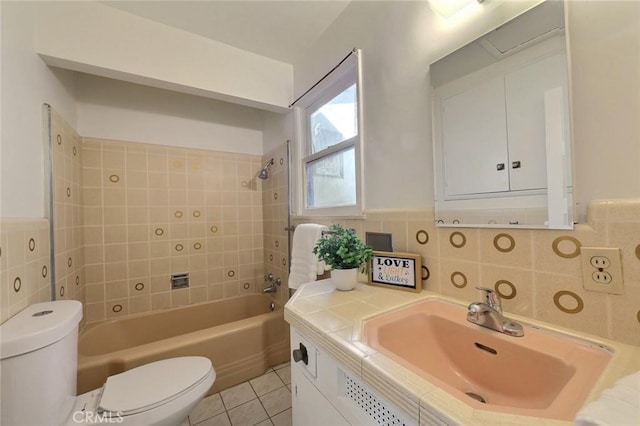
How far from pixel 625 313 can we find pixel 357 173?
3.34 ft

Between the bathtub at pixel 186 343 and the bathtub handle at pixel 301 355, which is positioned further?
the bathtub at pixel 186 343

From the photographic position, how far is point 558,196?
0.65 meters

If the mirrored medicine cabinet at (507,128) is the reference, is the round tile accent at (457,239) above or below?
below

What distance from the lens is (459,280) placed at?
878 millimetres

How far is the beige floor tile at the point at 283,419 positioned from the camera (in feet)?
4.33

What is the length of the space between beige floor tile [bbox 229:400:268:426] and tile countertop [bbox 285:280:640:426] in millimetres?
923

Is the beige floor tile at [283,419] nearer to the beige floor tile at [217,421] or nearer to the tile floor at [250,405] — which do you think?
the tile floor at [250,405]

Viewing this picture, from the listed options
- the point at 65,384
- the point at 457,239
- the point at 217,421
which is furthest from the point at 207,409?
the point at 457,239

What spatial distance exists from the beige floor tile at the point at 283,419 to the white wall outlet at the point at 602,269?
1457 millimetres

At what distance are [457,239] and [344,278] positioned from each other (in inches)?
18.0

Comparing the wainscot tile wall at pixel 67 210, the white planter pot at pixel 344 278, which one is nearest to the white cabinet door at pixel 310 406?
the white planter pot at pixel 344 278

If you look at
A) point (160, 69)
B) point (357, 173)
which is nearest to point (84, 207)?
point (160, 69)

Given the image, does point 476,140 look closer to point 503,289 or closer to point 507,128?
point 507,128

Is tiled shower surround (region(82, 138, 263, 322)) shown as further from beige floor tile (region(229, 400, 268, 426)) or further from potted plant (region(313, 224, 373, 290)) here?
potted plant (region(313, 224, 373, 290))
